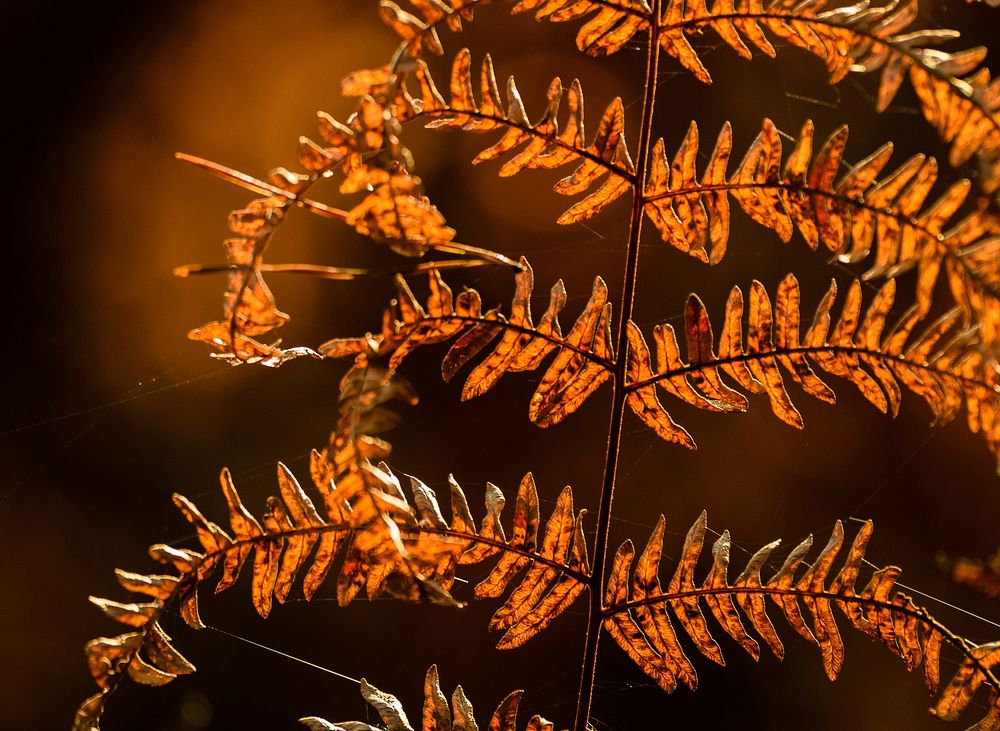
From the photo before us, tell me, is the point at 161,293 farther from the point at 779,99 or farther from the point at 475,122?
the point at 475,122

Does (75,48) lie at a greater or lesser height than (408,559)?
greater

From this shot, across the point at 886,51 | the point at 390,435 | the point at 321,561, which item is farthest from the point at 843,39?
the point at 390,435

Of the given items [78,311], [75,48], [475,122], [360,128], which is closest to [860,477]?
[475,122]

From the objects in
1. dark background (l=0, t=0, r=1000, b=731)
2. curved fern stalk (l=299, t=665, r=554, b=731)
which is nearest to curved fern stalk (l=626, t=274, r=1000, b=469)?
curved fern stalk (l=299, t=665, r=554, b=731)

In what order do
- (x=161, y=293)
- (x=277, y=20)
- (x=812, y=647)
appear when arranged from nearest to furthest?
(x=812, y=647), (x=161, y=293), (x=277, y=20)

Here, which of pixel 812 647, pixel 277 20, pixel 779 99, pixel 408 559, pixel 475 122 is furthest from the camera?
pixel 277 20
